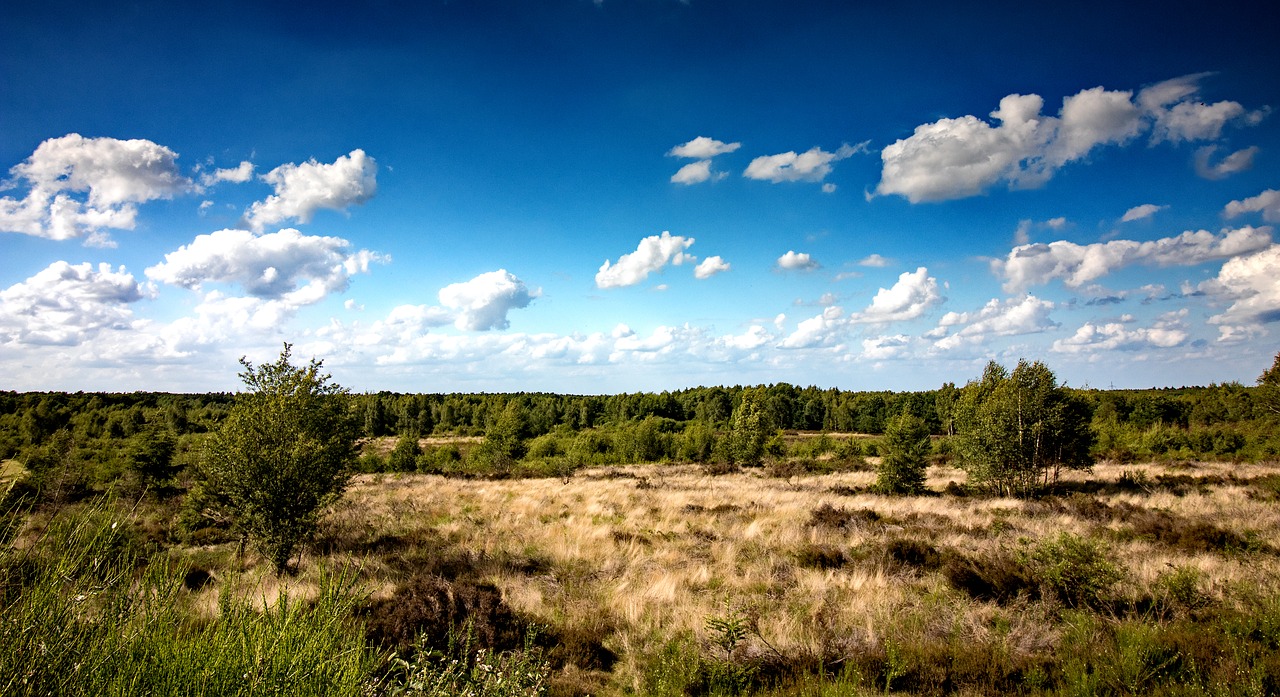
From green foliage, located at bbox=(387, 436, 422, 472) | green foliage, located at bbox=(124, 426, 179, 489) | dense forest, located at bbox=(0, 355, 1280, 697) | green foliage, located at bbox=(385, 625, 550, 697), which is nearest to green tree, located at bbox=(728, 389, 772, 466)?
dense forest, located at bbox=(0, 355, 1280, 697)

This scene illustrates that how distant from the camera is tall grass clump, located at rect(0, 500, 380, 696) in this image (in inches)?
96.7

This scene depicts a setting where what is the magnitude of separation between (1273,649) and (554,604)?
31.0 ft

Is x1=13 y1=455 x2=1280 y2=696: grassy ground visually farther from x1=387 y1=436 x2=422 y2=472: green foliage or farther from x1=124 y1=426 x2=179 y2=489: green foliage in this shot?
x1=387 y1=436 x2=422 y2=472: green foliage

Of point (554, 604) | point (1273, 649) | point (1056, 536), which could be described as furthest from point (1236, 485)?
point (554, 604)

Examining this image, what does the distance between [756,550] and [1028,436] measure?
614 inches

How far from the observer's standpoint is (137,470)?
78.9 ft

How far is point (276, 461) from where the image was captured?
11.3 m

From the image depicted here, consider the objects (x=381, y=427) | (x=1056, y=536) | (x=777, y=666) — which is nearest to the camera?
(x=777, y=666)

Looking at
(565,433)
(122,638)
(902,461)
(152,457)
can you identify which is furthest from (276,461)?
(565,433)

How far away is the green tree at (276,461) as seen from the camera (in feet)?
36.8

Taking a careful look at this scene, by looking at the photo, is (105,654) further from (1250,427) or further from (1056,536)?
(1250,427)

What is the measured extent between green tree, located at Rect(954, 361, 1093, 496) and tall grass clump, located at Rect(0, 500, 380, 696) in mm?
24535

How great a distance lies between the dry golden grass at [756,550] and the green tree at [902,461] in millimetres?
1224

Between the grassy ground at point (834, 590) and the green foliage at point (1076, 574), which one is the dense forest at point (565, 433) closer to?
the grassy ground at point (834, 590)
